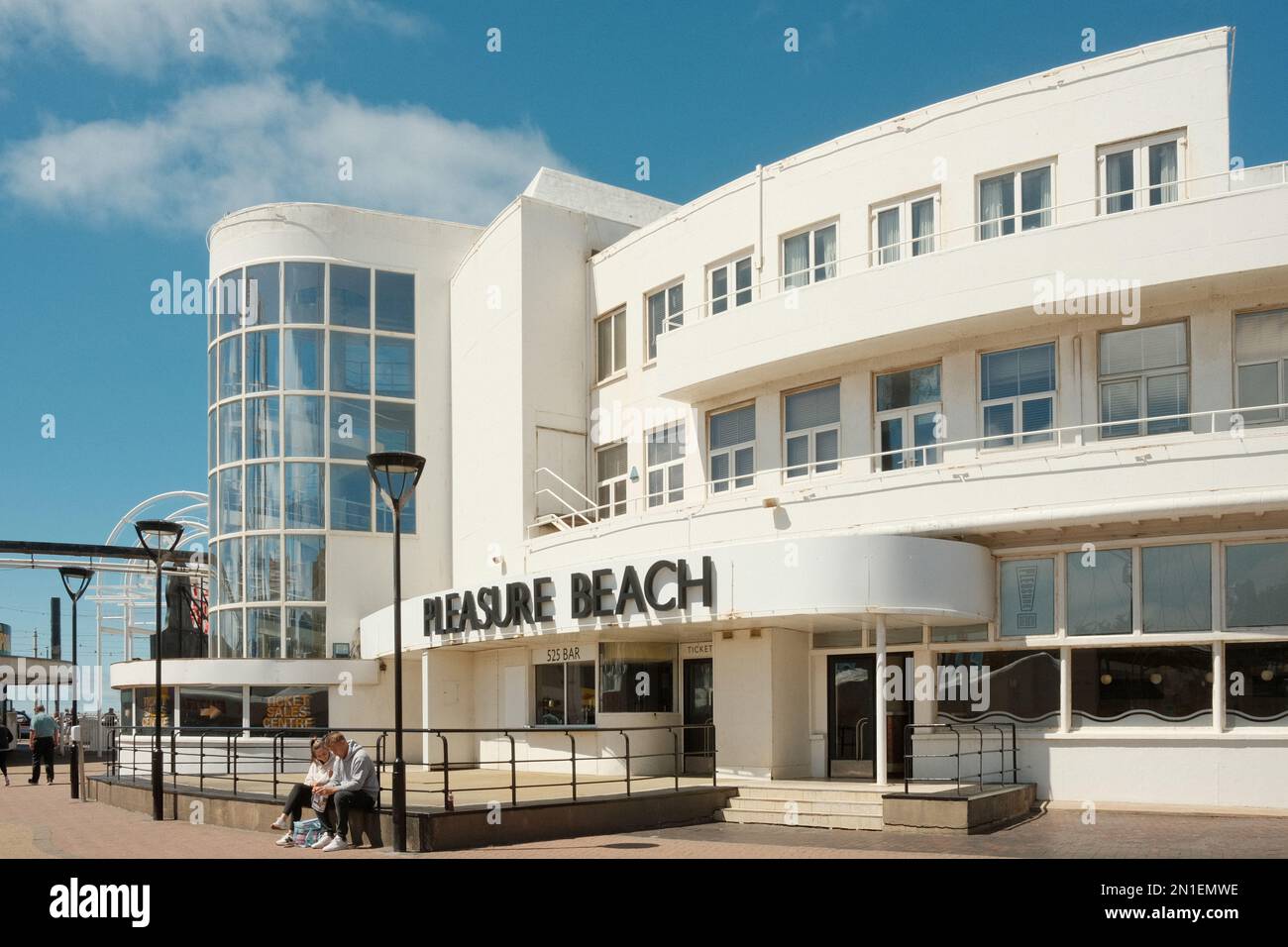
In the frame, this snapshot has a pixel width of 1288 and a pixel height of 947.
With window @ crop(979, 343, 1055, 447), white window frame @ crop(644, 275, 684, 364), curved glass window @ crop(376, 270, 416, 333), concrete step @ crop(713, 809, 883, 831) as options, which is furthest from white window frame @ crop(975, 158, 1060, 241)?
curved glass window @ crop(376, 270, 416, 333)

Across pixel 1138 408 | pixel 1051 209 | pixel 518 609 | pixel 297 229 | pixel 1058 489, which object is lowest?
pixel 518 609

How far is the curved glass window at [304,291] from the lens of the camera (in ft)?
108

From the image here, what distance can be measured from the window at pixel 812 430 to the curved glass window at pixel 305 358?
14.6 m

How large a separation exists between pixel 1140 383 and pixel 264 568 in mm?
22328

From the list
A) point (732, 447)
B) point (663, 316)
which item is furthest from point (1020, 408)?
point (663, 316)

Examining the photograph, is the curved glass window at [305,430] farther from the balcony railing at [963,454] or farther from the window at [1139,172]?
the window at [1139,172]

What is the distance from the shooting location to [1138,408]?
741 inches

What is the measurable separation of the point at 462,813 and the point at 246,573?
19.6 meters

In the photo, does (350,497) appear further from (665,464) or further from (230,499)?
(665,464)

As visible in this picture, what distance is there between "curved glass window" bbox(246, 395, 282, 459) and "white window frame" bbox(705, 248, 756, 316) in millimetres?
13268

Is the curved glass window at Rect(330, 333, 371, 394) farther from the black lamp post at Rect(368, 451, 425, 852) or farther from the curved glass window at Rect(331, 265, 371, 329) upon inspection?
the black lamp post at Rect(368, 451, 425, 852)

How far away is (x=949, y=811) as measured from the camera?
637 inches
